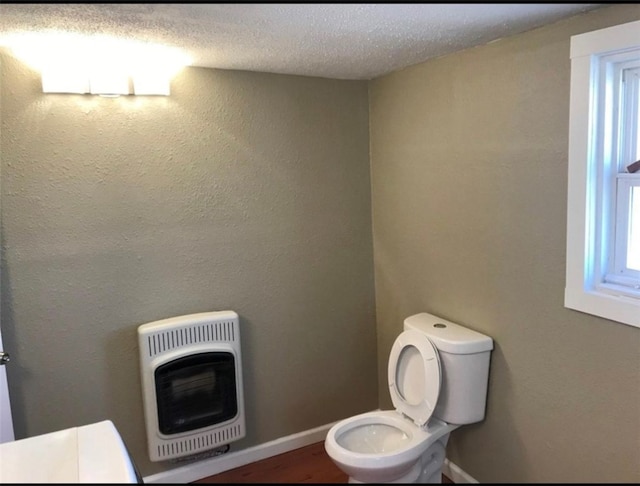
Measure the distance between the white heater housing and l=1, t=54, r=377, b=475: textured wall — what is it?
0.10m

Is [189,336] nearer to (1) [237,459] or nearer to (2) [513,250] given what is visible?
(1) [237,459]

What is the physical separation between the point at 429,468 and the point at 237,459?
0.95 m

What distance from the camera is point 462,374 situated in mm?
2020

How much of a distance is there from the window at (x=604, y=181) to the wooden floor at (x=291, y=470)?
3.64 ft

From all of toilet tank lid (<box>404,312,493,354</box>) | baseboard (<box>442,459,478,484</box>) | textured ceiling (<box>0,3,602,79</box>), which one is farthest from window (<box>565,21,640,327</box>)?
baseboard (<box>442,459,478,484</box>)

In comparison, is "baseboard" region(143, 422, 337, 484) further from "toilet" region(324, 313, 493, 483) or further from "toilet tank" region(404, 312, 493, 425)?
"toilet tank" region(404, 312, 493, 425)

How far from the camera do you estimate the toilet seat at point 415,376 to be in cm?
204

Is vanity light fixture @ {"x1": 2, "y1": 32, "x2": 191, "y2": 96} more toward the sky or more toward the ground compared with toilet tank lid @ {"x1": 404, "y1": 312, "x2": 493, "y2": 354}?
more toward the sky

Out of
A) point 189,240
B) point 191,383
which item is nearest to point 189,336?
point 191,383

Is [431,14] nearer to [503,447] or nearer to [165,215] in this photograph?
[165,215]

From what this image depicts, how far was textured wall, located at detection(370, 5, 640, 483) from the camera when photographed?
1.65 metres

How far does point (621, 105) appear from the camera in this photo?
1.60 meters

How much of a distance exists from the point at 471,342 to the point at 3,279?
1.81m

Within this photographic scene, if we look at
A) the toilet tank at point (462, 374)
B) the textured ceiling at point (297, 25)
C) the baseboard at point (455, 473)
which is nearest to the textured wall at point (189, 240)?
the textured ceiling at point (297, 25)
